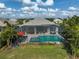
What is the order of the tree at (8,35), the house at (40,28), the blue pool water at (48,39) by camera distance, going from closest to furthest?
the tree at (8,35) < the blue pool water at (48,39) < the house at (40,28)

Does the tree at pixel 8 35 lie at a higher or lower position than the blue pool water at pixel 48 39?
higher

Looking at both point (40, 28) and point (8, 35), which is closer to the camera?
point (8, 35)

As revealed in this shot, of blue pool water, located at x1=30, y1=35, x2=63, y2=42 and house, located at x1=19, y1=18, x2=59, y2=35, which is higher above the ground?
house, located at x1=19, y1=18, x2=59, y2=35

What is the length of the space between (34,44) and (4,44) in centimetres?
508

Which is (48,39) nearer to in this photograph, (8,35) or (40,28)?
(8,35)

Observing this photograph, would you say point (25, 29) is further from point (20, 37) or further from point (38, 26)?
point (20, 37)

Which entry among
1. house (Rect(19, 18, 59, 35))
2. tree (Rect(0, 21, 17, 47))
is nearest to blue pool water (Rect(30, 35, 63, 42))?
tree (Rect(0, 21, 17, 47))

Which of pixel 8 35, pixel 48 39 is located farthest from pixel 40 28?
pixel 8 35

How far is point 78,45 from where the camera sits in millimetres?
25703

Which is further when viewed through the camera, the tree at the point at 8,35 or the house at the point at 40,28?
the house at the point at 40,28

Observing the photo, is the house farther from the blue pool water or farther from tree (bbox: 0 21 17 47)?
tree (bbox: 0 21 17 47)

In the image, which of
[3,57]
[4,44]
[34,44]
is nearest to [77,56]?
[3,57]

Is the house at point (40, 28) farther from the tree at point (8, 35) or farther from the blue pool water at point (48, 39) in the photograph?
the tree at point (8, 35)

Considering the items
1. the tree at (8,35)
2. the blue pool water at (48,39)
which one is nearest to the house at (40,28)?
the blue pool water at (48,39)
